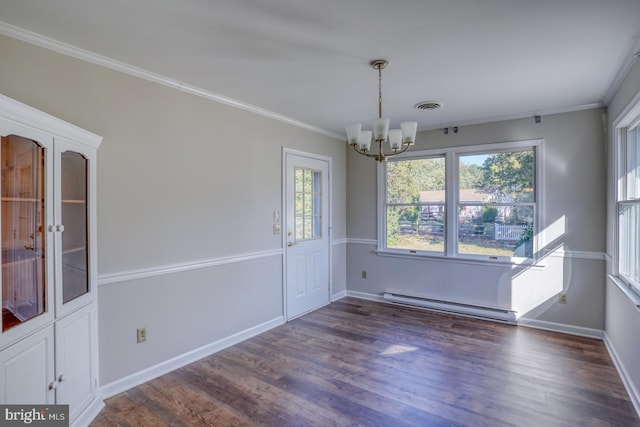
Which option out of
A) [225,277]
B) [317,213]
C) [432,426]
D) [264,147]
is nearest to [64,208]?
[225,277]

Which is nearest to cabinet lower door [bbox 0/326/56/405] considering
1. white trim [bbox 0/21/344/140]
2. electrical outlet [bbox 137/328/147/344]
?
electrical outlet [bbox 137/328/147/344]

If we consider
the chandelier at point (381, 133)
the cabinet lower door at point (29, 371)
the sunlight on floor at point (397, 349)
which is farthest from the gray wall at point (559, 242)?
the cabinet lower door at point (29, 371)

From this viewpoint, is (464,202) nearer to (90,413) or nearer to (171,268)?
(171,268)

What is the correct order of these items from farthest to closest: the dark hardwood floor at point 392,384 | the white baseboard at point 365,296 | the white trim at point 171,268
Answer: the white baseboard at point 365,296 → the white trim at point 171,268 → the dark hardwood floor at point 392,384

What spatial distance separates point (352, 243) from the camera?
5.21m

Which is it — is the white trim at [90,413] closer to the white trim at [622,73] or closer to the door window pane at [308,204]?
the door window pane at [308,204]

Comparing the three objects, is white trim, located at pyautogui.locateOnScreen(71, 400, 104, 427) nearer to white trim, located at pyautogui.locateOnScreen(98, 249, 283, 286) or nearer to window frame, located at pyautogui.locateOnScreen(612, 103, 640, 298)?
white trim, located at pyautogui.locateOnScreen(98, 249, 283, 286)

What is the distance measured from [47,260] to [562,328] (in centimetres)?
469

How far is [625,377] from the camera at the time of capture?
2.60 meters

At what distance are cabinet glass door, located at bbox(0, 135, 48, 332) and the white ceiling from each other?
862mm

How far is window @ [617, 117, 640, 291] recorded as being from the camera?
2562mm

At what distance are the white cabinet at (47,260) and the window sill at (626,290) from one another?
3.61 metres

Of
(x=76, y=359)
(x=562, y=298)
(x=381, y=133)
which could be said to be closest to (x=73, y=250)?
(x=76, y=359)

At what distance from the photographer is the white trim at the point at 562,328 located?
3543 mm
